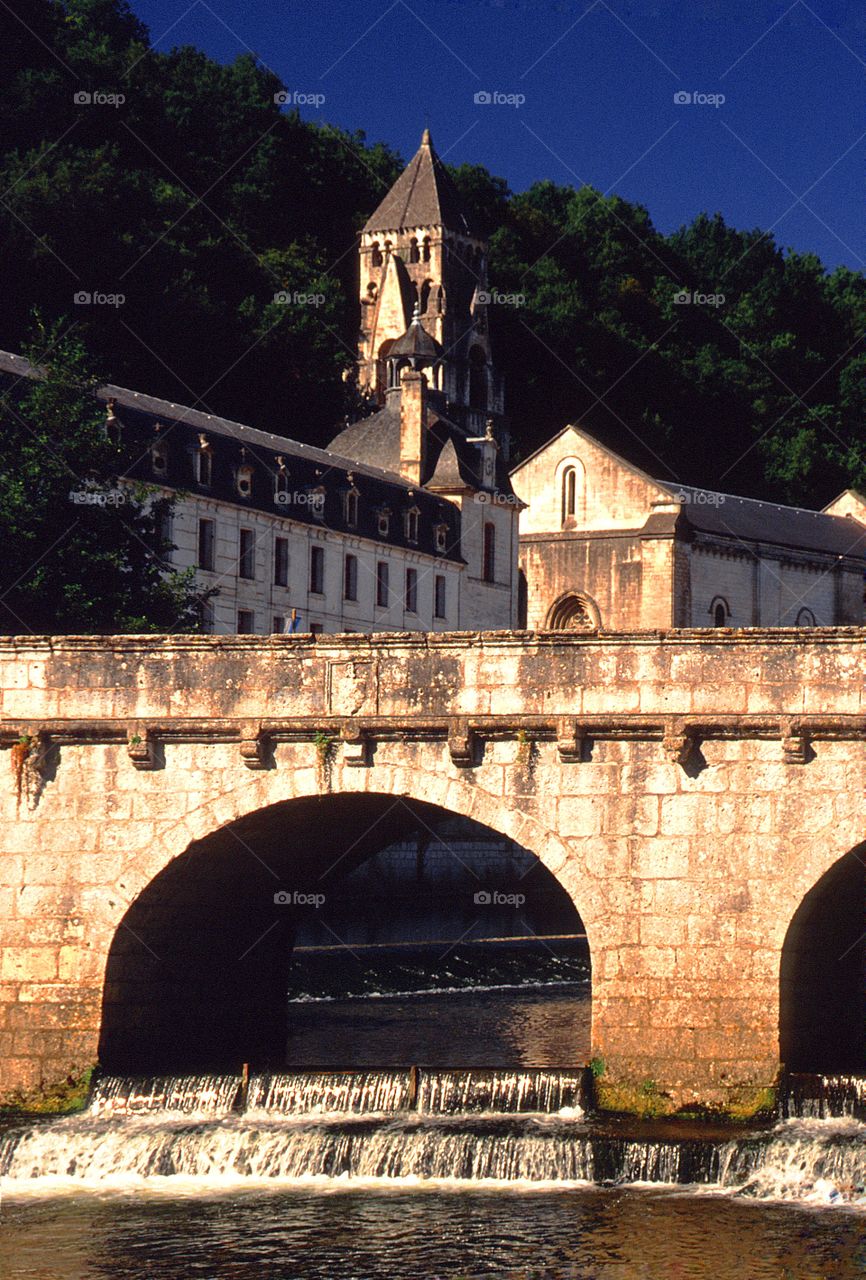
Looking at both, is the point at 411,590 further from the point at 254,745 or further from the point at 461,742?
the point at 461,742

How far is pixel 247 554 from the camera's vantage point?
7762 centimetres

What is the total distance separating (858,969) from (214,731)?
390 inches

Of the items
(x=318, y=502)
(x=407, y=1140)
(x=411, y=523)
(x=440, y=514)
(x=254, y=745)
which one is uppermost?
(x=440, y=514)

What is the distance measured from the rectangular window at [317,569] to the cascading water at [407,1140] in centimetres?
5376

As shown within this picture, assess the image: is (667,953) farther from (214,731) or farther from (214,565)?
(214,565)

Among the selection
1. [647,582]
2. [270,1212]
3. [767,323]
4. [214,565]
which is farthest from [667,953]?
[767,323]

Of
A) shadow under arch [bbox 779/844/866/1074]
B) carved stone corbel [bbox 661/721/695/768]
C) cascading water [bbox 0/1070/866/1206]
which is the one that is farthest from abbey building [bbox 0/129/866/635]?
carved stone corbel [bbox 661/721/695/768]

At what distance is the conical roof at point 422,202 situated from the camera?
11888cm

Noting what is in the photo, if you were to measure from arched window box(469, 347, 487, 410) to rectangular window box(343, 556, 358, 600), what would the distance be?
34.9m

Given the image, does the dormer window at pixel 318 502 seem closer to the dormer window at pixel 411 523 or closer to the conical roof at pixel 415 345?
the dormer window at pixel 411 523

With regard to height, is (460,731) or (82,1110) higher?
(460,731)

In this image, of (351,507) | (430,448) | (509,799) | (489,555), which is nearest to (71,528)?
(509,799)

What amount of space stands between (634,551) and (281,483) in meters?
23.6

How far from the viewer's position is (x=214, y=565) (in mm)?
75875
